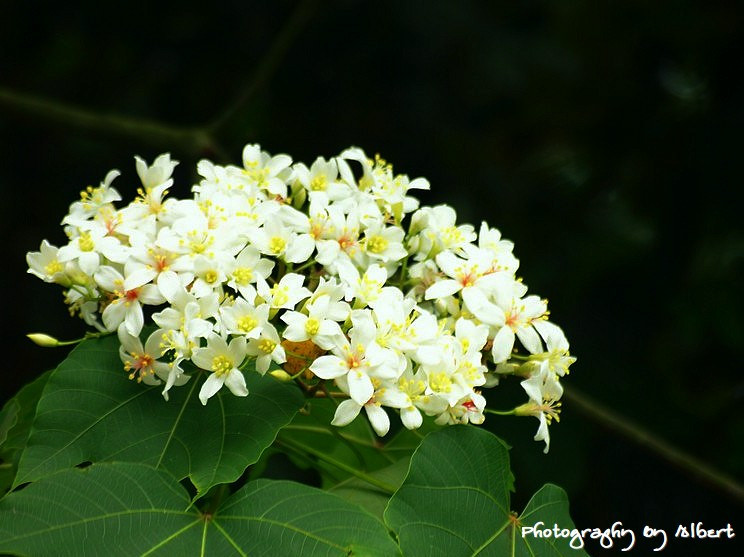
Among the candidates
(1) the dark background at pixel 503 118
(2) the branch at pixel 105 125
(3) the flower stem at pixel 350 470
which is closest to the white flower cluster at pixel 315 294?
(3) the flower stem at pixel 350 470

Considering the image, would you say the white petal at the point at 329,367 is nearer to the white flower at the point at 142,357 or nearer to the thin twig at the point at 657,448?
the white flower at the point at 142,357

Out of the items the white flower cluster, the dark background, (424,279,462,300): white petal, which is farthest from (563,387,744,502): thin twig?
(424,279,462,300): white petal

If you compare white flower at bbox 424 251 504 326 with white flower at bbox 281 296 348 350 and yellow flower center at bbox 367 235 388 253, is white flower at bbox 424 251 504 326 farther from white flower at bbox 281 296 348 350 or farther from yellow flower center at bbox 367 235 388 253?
white flower at bbox 281 296 348 350

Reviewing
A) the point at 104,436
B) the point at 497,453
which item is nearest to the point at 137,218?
the point at 104,436

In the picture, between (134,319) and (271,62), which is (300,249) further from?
(271,62)

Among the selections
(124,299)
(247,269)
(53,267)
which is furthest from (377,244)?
(53,267)
